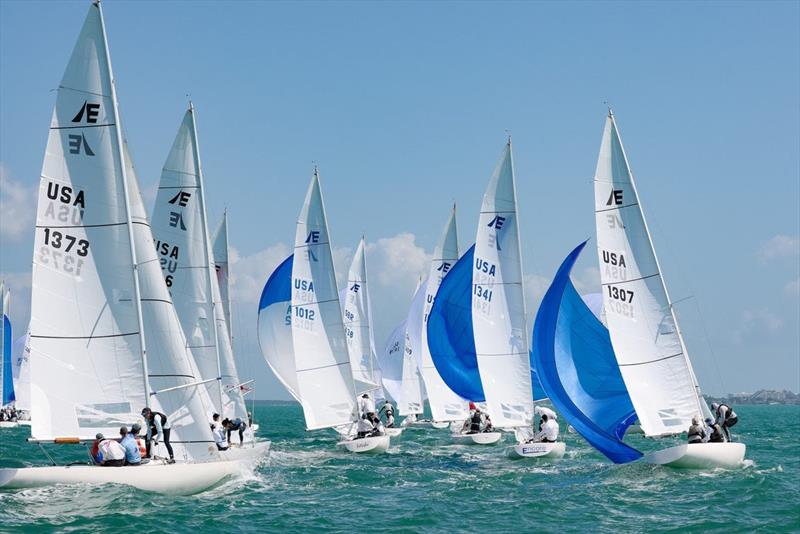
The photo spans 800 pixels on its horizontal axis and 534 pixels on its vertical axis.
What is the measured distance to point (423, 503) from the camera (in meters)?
18.3

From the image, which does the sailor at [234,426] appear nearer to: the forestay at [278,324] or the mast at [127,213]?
the forestay at [278,324]

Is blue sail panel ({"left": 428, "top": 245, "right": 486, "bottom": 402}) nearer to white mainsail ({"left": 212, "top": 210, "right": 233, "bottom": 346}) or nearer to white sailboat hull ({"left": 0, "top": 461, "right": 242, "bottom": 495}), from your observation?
white mainsail ({"left": 212, "top": 210, "right": 233, "bottom": 346})

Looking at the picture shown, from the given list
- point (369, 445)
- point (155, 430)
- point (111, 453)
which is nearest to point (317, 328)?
point (369, 445)

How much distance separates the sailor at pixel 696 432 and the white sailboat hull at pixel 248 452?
1088 cm

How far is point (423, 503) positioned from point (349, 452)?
11412mm

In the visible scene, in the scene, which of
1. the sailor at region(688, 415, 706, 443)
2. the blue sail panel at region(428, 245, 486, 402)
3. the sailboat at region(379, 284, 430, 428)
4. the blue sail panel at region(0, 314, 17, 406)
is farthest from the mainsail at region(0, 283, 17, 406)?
the sailor at region(688, 415, 706, 443)

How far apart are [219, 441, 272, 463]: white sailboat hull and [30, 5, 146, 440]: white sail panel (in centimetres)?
661

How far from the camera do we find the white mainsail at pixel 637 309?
878 inches

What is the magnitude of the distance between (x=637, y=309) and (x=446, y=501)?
7.04 meters

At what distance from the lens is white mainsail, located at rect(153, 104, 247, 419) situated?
2650 centimetres

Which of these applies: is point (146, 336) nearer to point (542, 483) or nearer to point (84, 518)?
point (84, 518)

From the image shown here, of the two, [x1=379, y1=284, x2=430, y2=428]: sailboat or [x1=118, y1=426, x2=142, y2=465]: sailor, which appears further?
[x1=379, y1=284, x2=430, y2=428]: sailboat

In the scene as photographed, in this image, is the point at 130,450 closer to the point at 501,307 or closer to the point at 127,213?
the point at 127,213

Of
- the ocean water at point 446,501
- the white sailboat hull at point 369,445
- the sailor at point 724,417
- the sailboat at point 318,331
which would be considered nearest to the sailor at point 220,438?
the ocean water at point 446,501
